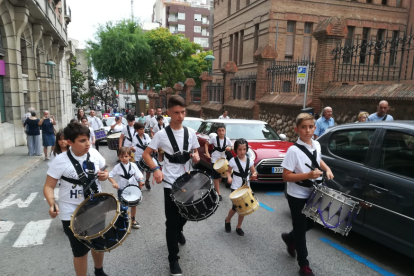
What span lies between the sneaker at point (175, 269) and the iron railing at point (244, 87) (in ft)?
43.2

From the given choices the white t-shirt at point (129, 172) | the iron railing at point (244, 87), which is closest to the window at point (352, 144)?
the white t-shirt at point (129, 172)

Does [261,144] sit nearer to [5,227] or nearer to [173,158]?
[173,158]

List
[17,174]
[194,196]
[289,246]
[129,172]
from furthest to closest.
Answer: [17,174], [129,172], [289,246], [194,196]

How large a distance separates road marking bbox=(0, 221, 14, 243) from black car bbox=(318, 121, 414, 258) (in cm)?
516

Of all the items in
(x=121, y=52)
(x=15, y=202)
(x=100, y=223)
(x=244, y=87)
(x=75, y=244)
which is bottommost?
(x=15, y=202)

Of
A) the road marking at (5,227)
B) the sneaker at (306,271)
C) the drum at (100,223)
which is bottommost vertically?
the road marking at (5,227)

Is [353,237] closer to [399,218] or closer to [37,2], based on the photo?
[399,218]

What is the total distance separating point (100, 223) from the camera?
113 inches

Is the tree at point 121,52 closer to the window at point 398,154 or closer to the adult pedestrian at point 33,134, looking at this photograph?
the adult pedestrian at point 33,134

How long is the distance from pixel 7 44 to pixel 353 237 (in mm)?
15611

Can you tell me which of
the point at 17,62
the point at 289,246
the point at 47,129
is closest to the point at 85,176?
the point at 289,246

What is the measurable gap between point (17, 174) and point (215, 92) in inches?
618

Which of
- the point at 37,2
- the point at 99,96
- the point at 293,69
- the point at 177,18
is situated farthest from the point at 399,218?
the point at 177,18

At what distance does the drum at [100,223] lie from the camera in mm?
2779
